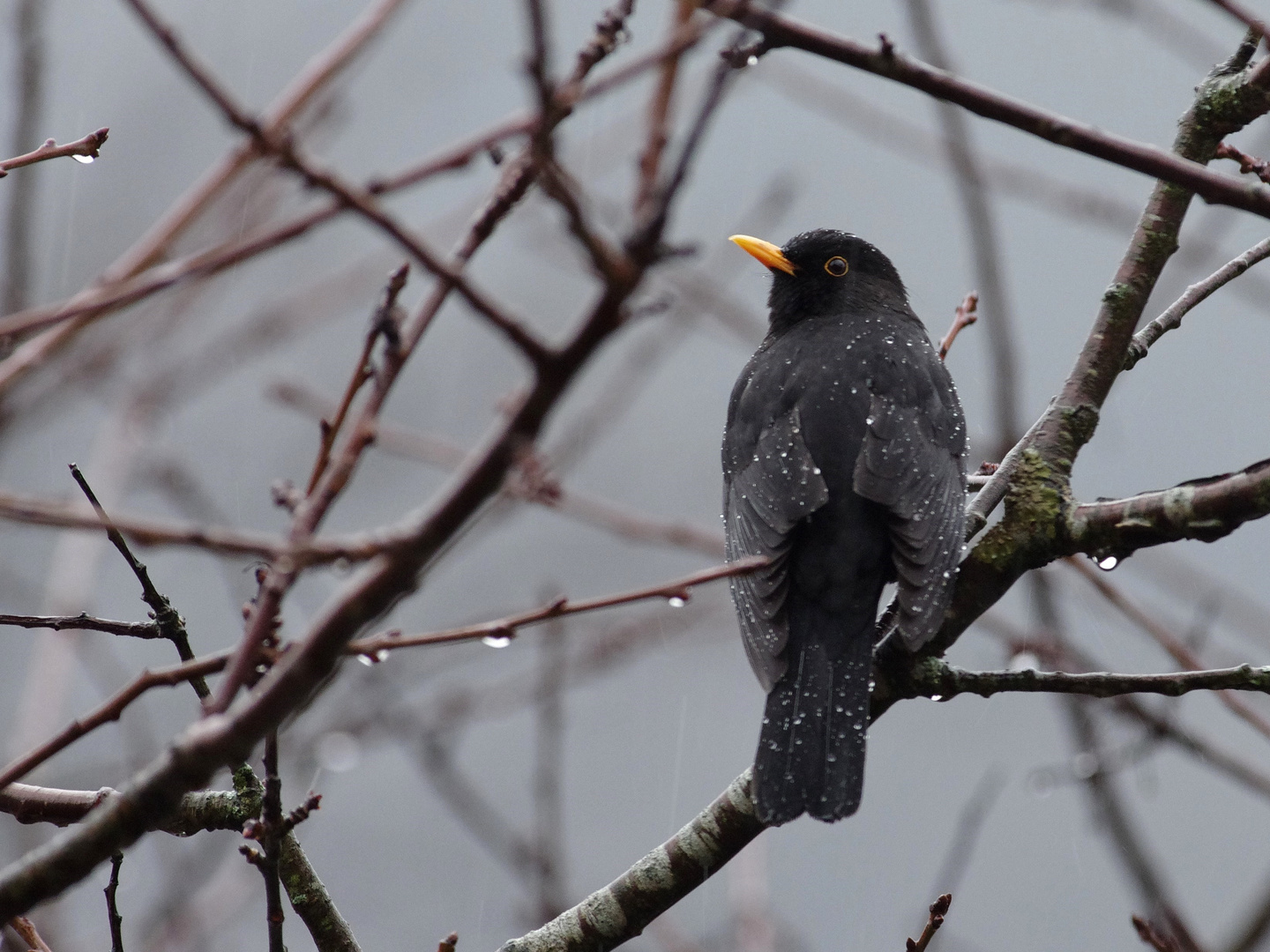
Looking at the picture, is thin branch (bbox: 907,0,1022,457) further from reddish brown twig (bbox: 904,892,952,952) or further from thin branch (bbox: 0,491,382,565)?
thin branch (bbox: 0,491,382,565)

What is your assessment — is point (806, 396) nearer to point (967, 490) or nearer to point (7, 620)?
point (967, 490)

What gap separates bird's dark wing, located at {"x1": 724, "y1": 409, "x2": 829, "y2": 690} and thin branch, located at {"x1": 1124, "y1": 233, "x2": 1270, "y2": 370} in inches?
35.8

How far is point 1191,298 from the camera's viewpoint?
2.86 meters

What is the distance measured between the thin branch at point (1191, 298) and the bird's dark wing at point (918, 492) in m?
0.62

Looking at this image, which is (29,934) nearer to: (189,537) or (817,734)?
(189,537)

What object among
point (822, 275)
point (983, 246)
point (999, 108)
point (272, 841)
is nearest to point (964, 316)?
point (983, 246)

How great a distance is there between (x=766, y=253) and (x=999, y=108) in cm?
302

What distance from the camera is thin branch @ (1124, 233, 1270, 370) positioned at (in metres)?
2.64

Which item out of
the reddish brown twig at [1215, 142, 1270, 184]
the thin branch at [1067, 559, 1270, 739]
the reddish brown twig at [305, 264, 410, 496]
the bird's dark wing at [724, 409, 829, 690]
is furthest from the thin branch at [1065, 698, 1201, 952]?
the reddish brown twig at [305, 264, 410, 496]

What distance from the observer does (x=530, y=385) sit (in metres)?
1.12

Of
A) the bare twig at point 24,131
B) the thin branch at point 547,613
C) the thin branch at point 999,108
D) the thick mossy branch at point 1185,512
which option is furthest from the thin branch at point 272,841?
the bare twig at point 24,131

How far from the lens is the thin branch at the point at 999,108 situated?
1.43 metres

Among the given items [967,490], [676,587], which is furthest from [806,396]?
[676,587]

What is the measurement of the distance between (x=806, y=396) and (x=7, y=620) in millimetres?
2569
